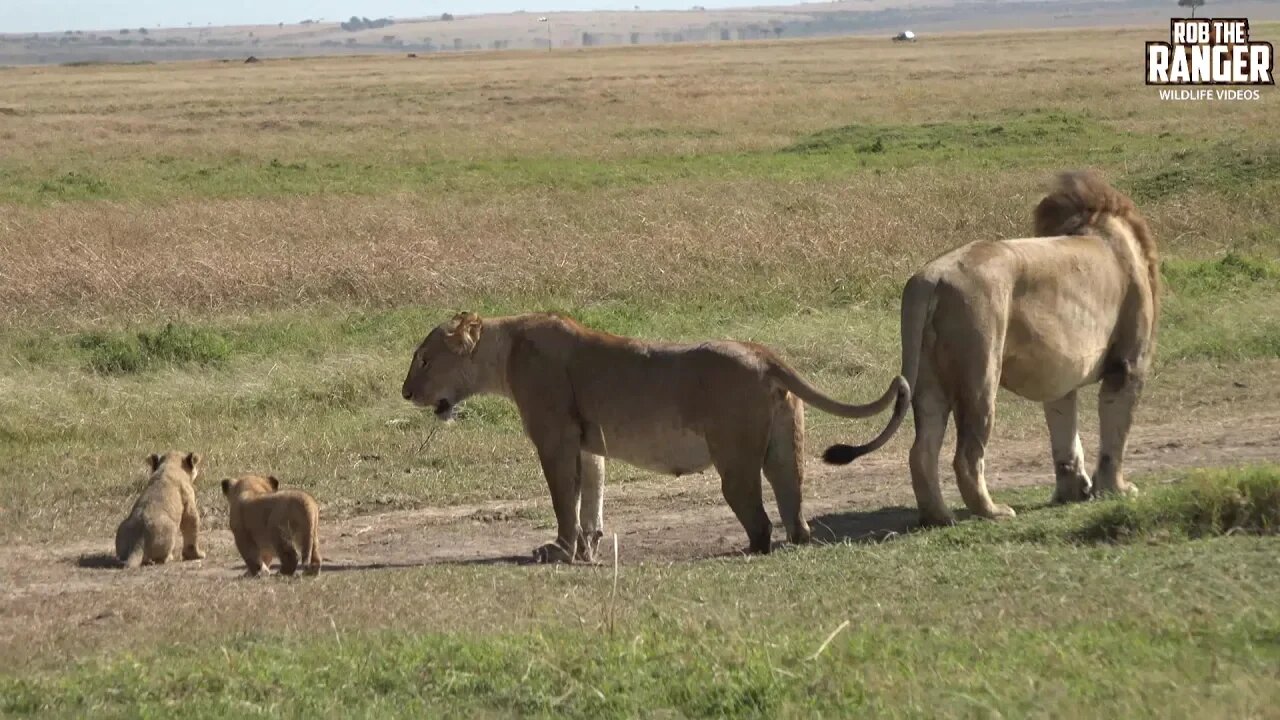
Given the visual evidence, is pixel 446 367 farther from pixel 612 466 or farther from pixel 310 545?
pixel 612 466

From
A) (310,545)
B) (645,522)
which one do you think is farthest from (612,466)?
(310,545)

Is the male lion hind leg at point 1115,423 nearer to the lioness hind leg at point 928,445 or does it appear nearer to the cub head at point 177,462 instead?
the lioness hind leg at point 928,445

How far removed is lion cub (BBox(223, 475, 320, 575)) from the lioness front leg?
3.91 ft

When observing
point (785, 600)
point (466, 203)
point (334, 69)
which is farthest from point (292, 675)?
point (334, 69)

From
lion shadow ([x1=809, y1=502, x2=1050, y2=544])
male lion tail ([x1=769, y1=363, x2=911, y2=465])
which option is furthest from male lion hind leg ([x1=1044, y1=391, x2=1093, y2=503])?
male lion tail ([x1=769, y1=363, x2=911, y2=465])

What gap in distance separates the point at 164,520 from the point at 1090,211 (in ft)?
18.4

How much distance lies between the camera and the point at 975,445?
8992 mm

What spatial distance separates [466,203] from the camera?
80.3 feet

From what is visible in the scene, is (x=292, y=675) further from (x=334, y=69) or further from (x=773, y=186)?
(x=334, y=69)

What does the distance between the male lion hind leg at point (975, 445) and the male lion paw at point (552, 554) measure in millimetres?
2095

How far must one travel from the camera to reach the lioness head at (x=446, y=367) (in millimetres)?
9578

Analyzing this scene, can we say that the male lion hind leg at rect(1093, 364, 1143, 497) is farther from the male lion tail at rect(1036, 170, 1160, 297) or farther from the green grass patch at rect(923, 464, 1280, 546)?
the green grass patch at rect(923, 464, 1280, 546)

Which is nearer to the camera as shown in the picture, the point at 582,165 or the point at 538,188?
the point at 538,188

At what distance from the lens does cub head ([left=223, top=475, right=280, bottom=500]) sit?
9.30 meters
